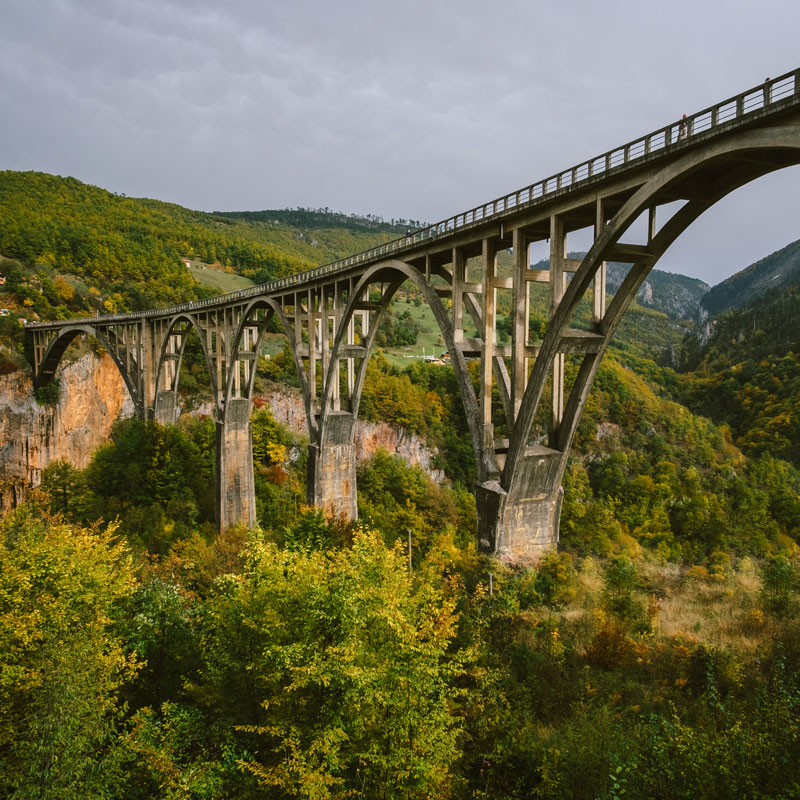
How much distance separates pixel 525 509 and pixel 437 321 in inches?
374

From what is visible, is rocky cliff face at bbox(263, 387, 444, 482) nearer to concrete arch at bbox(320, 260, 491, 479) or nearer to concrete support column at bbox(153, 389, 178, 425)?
A: concrete support column at bbox(153, 389, 178, 425)

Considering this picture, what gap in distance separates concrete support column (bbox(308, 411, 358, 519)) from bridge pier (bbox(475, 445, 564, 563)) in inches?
466

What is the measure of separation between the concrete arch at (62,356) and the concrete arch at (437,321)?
21.4 meters

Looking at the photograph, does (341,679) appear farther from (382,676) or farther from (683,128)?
(683,128)

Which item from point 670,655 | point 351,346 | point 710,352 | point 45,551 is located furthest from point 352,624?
point 710,352

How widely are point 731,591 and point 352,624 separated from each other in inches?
418

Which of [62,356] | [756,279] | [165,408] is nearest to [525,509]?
[165,408]

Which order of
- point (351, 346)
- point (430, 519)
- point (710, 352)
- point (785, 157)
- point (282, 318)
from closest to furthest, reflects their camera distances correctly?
point (785, 157) < point (351, 346) < point (282, 318) < point (430, 519) < point (710, 352)

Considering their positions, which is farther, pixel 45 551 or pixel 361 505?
pixel 361 505

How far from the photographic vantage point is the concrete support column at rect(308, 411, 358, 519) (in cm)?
2408

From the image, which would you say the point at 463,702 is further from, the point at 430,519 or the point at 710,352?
the point at 710,352

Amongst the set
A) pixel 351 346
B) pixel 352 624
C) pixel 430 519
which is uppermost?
pixel 351 346

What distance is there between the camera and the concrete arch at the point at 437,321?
1356 cm

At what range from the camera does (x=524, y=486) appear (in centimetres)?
1279
